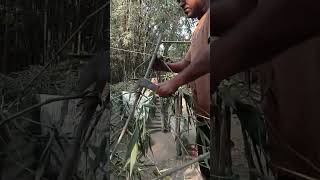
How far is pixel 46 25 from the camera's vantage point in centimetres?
109

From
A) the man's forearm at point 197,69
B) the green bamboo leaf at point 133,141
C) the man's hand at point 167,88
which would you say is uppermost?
the man's forearm at point 197,69

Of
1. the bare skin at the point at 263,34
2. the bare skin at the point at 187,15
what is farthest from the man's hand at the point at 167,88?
the bare skin at the point at 263,34

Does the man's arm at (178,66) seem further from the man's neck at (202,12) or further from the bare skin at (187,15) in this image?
the man's neck at (202,12)

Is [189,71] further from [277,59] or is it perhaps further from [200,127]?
[277,59]

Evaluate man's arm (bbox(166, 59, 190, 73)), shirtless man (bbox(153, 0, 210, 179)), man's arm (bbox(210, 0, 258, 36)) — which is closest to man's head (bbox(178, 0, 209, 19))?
shirtless man (bbox(153, 0, 210, 179))

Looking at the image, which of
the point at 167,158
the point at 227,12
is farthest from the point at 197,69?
the point at 227,12

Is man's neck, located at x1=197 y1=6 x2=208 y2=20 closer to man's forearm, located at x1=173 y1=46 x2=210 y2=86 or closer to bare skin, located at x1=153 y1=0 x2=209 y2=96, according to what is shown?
bare skin, located at x1=153 y1=0 x2=209 y2=96

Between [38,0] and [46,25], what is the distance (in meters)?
0.07

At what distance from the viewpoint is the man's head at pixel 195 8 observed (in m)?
1.13

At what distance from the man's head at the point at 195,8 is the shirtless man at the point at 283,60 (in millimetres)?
576

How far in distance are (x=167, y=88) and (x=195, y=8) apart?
253 mm

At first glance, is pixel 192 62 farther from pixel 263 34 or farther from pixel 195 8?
pixel 263 34

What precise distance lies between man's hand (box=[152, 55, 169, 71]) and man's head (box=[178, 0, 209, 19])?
0.16 meters

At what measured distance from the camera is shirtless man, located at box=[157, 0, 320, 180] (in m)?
0.46
